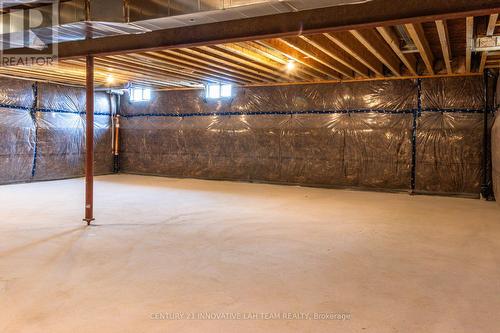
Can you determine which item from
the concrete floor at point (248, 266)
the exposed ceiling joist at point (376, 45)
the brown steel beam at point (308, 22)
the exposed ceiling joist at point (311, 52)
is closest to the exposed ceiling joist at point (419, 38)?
the exposed ceiling joist at point (376, 45)

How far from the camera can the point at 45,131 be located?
8516 millimetres

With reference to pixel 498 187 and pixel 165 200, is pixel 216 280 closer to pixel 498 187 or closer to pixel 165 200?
pixel 165 200

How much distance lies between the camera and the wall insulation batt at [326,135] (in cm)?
678

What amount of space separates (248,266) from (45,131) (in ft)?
23.5

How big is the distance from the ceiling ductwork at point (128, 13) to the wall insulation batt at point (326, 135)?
16.5ft

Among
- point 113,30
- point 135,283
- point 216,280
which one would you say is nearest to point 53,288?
point 135,283

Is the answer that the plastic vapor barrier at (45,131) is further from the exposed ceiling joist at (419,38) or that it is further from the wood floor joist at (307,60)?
the exposed ceiling joist at (419,38)

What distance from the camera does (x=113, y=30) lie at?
3.29m

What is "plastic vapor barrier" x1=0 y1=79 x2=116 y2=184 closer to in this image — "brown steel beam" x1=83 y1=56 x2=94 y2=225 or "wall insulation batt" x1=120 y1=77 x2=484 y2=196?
"wall insulation batt" x1=120 y1=77 x2=484 y2=196

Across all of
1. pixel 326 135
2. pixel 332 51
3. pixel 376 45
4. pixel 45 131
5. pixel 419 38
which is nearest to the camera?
pixel 419 38

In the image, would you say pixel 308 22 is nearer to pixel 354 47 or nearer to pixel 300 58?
pixel 354 47

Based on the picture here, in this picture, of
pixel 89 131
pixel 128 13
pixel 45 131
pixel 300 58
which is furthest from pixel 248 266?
pixel 45 131

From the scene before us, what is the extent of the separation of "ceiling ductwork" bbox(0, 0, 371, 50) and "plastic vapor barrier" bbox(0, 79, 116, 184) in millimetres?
4868

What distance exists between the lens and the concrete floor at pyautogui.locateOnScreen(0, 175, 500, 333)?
7.20 ft
